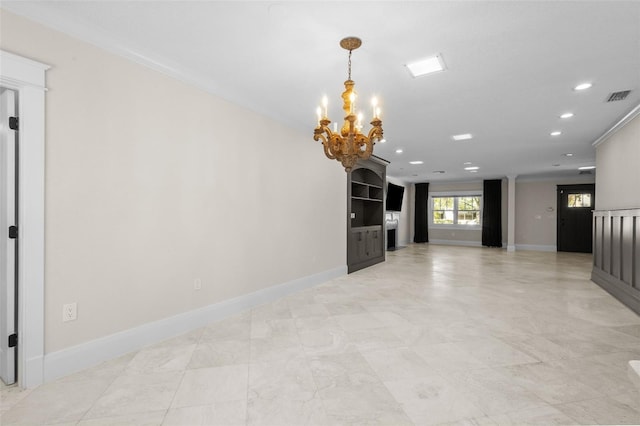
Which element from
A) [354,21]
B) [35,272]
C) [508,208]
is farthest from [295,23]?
[508,208]

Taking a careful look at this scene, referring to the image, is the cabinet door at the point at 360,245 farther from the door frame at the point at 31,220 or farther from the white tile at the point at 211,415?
the door frame at the point at 31,220

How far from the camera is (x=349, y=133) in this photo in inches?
102

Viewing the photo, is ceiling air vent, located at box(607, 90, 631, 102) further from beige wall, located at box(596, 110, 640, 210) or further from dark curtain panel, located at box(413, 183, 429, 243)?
dark curtain panel, located at box(413, 183, 429, 243)

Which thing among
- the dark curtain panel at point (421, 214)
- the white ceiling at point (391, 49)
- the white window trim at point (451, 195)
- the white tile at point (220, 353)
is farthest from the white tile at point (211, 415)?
the white window trim at point (451, 195)

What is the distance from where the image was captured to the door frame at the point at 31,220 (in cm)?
206

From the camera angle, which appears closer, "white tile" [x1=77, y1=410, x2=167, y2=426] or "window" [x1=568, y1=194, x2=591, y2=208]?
"white tile" [x1=77, y1=410, x2=167, y2=426]

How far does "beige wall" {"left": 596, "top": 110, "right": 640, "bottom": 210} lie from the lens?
4.07 meters

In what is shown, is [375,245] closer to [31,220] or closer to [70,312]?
[70,312]

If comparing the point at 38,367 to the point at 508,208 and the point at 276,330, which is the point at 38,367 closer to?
the point at 276,330

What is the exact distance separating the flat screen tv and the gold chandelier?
7.39 meters

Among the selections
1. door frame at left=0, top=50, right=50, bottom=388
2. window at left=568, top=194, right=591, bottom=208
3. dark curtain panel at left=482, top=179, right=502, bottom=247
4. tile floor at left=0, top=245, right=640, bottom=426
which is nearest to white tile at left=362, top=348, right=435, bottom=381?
tile floor at left=0, top=245, right=640, bottom=426

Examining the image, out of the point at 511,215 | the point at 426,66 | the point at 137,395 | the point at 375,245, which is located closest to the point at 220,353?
the point at 137,395

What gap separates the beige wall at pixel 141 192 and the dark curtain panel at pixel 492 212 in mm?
9906

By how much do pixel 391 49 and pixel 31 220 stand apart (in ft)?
9.94
